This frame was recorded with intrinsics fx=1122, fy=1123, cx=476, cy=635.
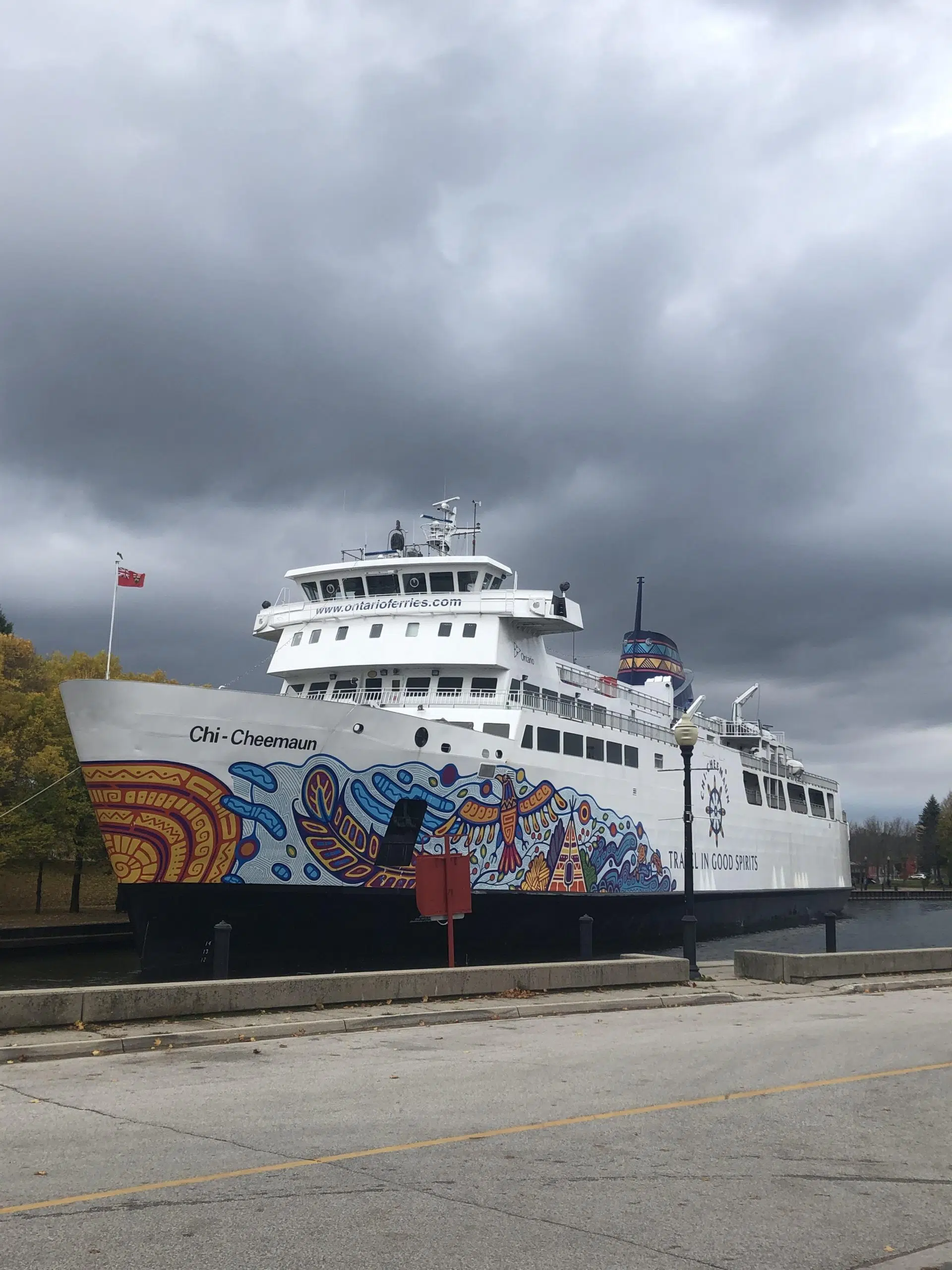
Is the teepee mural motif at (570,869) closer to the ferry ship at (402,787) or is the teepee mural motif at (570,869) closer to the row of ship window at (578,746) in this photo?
the ferry ship at (402,787)

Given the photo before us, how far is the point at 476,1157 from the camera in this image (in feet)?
21.4

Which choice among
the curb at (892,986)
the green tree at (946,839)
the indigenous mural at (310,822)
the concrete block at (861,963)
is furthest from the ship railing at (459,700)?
the green tree at (946,839)

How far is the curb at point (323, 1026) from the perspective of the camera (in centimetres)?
1007

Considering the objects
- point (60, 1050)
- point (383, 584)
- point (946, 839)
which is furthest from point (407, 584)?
point (946, 839)

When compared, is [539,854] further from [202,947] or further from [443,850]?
[202,947]

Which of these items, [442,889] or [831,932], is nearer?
[442,889]

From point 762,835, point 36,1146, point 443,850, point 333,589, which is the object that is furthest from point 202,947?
point 762,835

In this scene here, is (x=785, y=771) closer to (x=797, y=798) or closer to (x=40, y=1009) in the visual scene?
(x=797, y=798)

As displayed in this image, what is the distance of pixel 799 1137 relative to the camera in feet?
24.0

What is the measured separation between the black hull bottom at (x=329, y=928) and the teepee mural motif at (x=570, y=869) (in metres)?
0.31

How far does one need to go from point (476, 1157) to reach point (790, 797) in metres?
43.0

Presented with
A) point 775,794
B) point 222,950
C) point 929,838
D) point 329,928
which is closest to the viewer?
point 222,950

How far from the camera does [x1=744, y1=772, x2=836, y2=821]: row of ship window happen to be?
42.2 meters

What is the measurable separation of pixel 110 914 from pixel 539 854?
25.8 metres
